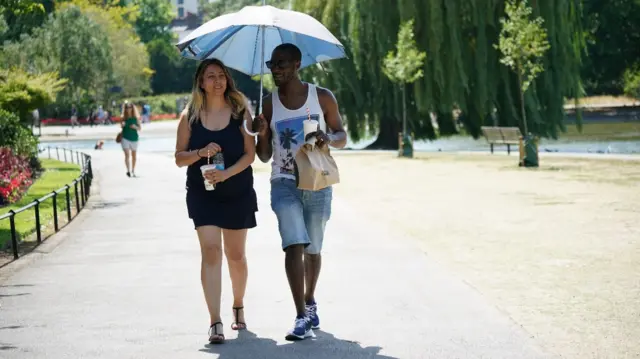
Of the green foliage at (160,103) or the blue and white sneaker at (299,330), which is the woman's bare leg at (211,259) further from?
A: the green foliage at (160,103)

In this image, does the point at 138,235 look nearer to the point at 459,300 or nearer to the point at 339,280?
the point at 339,280

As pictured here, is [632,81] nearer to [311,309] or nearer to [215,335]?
[311,309]

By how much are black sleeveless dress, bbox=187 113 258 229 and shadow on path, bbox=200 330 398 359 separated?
2.48ft

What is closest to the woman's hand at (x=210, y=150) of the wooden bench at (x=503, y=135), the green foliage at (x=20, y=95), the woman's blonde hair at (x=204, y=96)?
the woman's blonde hair at (x=204, y=96)

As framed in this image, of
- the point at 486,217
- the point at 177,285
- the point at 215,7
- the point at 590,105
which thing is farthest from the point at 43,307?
the point at 215,7

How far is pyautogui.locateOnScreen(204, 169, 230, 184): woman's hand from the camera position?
24.6ft

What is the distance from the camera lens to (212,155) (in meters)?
7.56

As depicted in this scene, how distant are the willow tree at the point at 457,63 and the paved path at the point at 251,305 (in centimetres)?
2410

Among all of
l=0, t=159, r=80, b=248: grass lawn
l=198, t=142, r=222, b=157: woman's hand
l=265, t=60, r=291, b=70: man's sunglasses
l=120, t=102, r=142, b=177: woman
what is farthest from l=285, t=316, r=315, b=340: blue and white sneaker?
l=120, t=102, r=142, b=177: woman

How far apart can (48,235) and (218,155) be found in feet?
27.0

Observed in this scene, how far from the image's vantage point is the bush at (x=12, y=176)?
2047 centimetres

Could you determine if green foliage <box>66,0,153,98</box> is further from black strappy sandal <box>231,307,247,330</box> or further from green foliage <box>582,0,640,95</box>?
black strappy sandal <box>231,307,247,330</box>

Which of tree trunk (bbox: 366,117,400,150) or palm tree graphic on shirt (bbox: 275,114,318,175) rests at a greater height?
palm tree graphic on shirt (bbox: 275,114,318,175)

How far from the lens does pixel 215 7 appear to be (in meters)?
120
